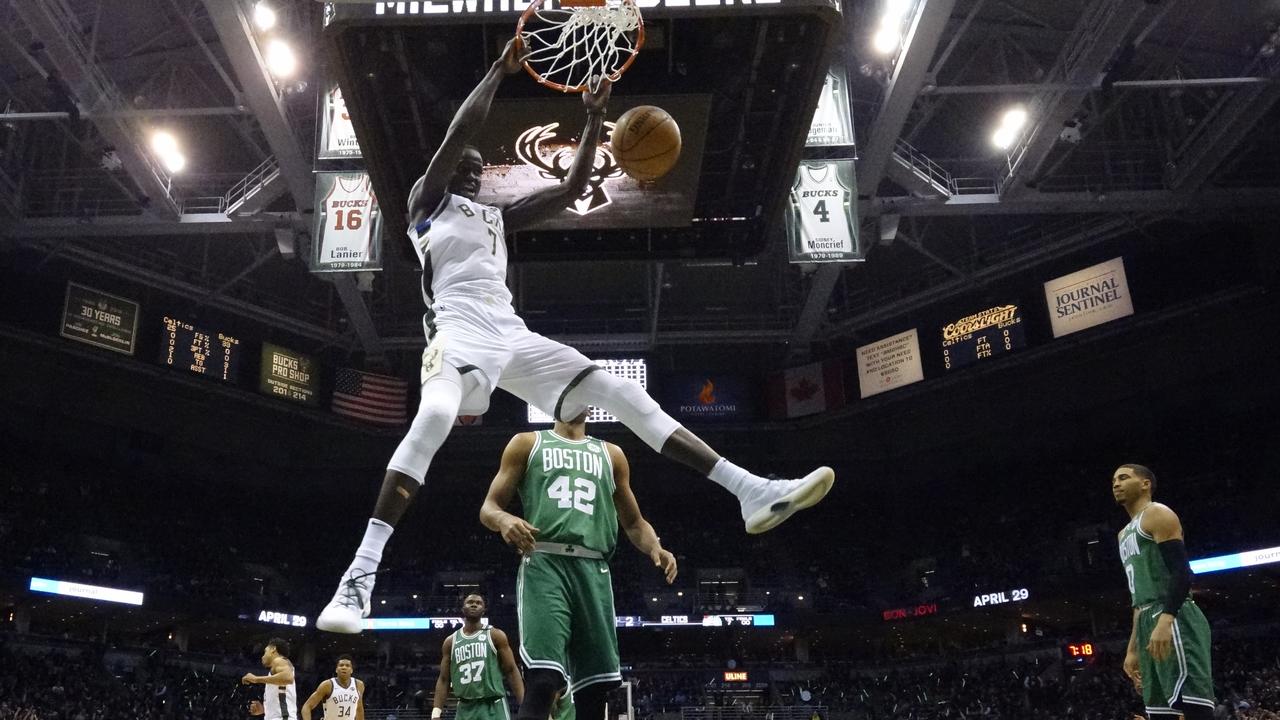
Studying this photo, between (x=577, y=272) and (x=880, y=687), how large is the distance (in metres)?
14.6

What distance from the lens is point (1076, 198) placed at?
20266 millimetres

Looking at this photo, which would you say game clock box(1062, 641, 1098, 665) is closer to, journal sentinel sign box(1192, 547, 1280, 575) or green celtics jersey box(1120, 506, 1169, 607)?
journal sentinel sign box(1192, 547, 1280, 575)

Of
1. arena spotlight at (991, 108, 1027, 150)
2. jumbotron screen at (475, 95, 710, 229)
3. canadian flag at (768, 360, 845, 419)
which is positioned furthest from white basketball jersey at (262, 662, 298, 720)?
canadian flag at (768, 360, 845, 419)

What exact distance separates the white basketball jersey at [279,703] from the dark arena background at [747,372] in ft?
21.9

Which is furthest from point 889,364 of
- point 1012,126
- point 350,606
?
point 350,606

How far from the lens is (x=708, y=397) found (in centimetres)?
2998

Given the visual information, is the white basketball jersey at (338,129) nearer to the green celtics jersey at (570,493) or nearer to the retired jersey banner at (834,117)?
the retired jersey banner at (834,117)

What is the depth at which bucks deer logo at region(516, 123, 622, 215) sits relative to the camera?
368 inches

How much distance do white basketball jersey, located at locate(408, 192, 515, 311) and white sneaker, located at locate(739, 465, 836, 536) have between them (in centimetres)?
136

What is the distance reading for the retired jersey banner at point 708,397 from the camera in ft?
97.3

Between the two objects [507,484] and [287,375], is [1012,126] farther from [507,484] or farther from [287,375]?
[287,375]

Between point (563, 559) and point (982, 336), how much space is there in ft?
74.9

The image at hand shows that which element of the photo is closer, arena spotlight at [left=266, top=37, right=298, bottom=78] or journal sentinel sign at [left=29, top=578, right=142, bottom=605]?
arena spotlight at [left=266, top=37, right=298, bottom=78]

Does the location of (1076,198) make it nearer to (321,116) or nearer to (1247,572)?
(1247,572)
